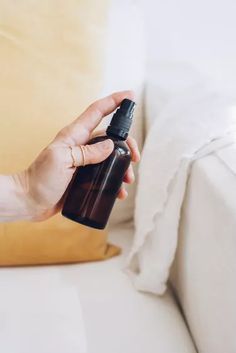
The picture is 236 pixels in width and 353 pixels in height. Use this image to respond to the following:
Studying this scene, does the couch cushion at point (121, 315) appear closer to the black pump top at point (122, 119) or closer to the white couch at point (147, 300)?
the white couch at point (147, 300)

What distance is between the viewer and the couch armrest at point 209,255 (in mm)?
604

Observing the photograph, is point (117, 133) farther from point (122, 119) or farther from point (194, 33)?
point (194, 33)

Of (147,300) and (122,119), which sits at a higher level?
(122,119)

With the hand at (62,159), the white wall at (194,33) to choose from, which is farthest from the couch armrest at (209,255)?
the white wall at (194,33)

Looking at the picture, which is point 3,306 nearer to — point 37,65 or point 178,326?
point 178,326

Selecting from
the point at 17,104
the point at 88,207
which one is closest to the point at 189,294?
the point at 88,207

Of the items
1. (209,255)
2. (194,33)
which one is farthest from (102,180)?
(194,33)

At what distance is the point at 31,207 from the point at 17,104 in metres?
0.26

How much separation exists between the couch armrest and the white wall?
54 centimetres

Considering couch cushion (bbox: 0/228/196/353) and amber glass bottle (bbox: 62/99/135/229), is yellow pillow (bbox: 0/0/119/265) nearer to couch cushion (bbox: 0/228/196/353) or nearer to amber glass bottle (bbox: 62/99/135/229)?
couch cushion (bbox: 0/228/196/353)

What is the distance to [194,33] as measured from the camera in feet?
4.07

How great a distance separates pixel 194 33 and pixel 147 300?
742 mm

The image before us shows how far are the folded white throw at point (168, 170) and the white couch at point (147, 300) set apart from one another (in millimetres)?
23

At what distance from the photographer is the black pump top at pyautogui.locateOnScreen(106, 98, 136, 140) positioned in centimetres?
62
